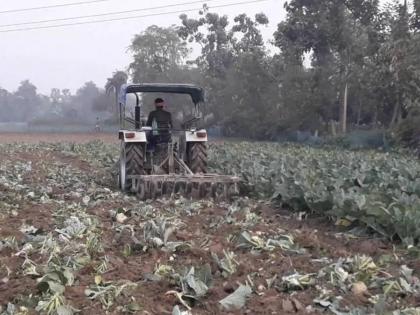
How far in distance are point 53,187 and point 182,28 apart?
44639 mm

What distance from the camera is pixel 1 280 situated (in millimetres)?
4742

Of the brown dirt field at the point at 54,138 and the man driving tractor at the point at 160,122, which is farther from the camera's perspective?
the brown dirt field at the point at 54,138

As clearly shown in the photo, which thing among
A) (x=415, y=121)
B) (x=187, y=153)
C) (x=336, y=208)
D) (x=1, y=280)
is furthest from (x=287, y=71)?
(x=1, y=280)

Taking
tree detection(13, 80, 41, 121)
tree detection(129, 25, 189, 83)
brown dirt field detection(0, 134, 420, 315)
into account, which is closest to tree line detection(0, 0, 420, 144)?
tree detection(129, 25, 189, 83)

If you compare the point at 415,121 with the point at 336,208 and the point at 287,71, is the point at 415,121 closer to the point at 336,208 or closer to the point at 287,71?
the point at 287,71

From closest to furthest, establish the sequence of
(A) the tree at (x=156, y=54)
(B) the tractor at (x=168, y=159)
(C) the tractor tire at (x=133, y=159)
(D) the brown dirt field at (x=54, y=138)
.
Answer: (B) the tractor at (x=168, y=159) < (C) the tractor tire at (x=133, y=159) < (D) the brown dirt field at (x=54, y=138) < (A) the tree at (x=156, y=54)

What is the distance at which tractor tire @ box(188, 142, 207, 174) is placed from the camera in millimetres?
11422

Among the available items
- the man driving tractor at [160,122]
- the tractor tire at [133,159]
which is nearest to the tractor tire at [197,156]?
the man driving tractor at [160,122]

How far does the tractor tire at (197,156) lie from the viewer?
11422mm

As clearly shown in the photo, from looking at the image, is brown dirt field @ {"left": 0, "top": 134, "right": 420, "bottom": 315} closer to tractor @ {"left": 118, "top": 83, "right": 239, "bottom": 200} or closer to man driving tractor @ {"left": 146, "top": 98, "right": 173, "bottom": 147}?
tractor @ {"left": 118, "top": 83, "right": 239, "bottom": 200}

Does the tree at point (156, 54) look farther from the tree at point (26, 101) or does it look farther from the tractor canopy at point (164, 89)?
the tree at point (26, 101)

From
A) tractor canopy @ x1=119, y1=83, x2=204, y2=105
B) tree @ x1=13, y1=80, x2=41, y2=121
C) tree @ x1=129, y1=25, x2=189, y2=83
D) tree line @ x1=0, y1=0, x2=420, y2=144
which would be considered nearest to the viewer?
tractor canopy @ x1=119, y1=83, x2=204, y2=105

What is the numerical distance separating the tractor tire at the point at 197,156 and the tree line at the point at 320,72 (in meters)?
6.49

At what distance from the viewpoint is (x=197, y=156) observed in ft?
37.4
